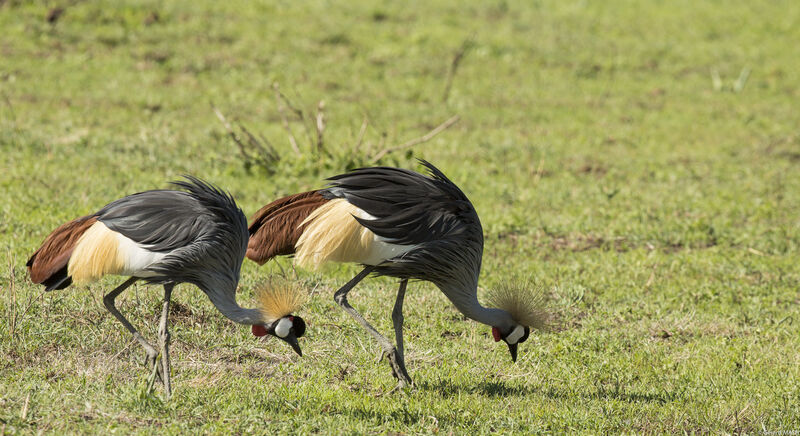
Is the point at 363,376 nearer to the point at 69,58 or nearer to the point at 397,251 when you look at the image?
the point at 397,251

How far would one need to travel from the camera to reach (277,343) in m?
5.73

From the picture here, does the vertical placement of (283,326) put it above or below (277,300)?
below

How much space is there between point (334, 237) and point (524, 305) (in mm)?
1193

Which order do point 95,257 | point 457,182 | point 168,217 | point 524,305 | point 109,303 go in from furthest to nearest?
point 457,182
point 524,305
point 109,303
point 168,217
point 95,257

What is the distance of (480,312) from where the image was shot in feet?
17.2

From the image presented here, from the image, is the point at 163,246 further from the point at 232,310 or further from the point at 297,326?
the point at 297,326

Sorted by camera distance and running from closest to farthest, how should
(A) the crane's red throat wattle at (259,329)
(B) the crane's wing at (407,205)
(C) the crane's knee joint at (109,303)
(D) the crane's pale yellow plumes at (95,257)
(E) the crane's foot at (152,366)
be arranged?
(E) the crane's foot at (152,366) < (D) the crane's pale yellow plumes at (95,257) < (A) the crane's red throat wattle at (259,329) < (C) the crane's knee joint at (109,303) < (B) the crane's wing at (407,205)

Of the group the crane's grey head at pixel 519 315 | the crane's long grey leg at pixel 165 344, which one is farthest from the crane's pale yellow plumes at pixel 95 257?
the crane's grey head at pixel 519 315

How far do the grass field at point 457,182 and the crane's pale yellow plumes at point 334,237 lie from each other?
0.73 m

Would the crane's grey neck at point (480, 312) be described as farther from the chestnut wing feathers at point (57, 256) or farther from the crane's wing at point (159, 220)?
the chestnut wing feathers at point (57, 256)

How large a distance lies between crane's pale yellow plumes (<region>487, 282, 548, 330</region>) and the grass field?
43 cm

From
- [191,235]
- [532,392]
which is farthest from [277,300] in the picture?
[532,392]

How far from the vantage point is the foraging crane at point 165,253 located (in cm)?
458

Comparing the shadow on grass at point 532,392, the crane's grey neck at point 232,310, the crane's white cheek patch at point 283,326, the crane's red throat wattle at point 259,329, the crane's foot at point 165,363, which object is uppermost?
the crane's grey neck at point 232,310
